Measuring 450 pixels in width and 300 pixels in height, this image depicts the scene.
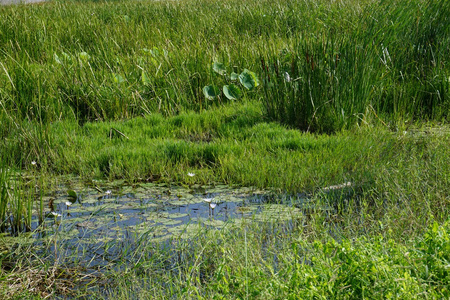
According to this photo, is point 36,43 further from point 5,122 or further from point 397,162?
point 397,162

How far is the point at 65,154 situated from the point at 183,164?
3.45ft

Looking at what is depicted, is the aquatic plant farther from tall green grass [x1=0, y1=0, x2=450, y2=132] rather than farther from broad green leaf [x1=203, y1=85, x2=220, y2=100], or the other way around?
tall green grass [x1=0, y1=0, x2=450, y2=132]

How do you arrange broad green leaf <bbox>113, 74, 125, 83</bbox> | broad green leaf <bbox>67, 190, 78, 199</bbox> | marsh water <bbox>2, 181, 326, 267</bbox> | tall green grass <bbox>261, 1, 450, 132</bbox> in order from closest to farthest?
marsh water <bbox>2, 181, 326, 267</bbox>, broad green leaf <bbox>67, 190, 78, 199</bbox>, tall green grass <bbox>261, 1, 450, 132</bbox>, broad green leaf <bbox>113, 74, 125, 83</bbox>

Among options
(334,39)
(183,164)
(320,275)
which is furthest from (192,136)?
(320,275)

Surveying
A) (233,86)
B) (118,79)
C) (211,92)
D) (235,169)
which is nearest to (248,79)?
(233,86)

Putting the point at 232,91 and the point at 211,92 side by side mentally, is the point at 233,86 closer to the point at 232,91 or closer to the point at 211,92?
the point at 232,91

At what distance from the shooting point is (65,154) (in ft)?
14.5

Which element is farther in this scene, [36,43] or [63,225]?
[36,43]

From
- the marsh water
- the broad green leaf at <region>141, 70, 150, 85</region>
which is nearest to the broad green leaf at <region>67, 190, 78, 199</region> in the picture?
the marsh water

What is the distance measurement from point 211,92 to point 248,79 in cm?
45

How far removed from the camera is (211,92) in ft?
18.9

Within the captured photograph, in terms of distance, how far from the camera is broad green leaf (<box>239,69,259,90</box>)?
564cm

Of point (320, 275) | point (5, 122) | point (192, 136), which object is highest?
point (320, 275)

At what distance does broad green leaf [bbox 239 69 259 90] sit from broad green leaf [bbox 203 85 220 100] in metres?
0.31
